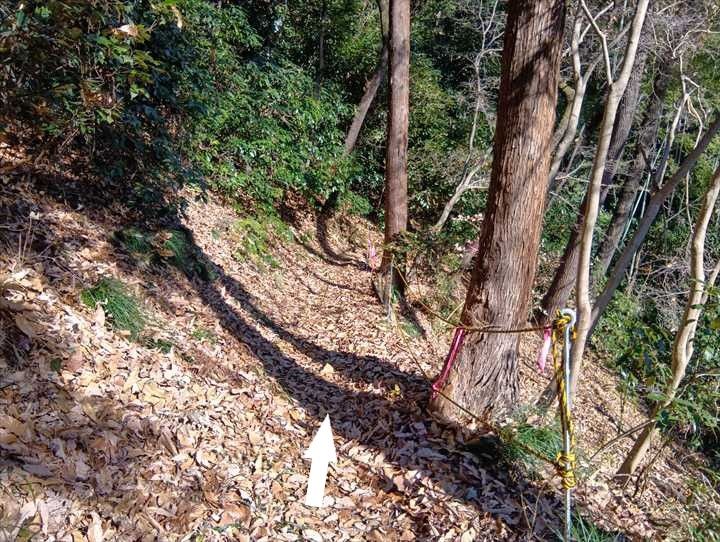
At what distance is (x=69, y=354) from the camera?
330cm

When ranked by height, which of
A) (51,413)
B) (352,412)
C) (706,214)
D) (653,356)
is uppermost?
(706,214)

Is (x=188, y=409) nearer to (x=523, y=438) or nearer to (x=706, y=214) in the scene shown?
(x=523, y=438)

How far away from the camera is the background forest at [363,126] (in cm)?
377

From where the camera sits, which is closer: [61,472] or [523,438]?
[61,472]

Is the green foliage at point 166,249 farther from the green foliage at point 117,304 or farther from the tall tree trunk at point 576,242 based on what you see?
the tall tree trunk at point 576,242

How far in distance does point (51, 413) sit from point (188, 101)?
367cm

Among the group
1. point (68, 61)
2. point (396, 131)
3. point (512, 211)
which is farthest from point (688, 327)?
point (68, 61)

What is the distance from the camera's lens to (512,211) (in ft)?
12.3

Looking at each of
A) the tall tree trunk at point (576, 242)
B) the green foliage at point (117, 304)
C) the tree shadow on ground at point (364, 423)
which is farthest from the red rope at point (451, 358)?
the tall tree trunk at point (576, 242)

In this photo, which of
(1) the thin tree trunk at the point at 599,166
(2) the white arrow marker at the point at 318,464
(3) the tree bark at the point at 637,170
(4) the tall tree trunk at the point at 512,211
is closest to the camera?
(2) the white arrow marker at the point at 318,464

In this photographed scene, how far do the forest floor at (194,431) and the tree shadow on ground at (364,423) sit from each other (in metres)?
0.01

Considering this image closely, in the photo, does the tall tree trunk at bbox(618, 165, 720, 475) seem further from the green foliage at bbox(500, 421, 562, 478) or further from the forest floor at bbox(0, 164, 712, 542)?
the green foliage at bbox(500, 421, 562, 478)

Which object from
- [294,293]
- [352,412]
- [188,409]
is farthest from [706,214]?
[294,293]

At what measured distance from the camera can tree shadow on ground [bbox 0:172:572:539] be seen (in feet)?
10.1
